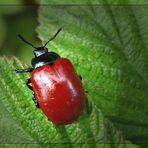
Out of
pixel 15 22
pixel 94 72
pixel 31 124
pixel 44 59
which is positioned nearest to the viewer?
pixel 31 124

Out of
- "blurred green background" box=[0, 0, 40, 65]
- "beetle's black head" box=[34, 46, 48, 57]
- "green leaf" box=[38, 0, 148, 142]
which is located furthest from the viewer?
"blurred green background" box=[0, 0, 40, 65]

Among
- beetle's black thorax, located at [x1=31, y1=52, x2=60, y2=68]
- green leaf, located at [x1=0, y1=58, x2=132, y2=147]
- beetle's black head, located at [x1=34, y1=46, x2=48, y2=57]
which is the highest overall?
beetle's black head, located at [x1=34, y1=46, x2=48, y2=57]

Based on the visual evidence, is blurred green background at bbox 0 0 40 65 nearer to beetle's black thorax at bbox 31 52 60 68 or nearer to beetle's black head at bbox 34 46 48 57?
beetle's black head at bbox 34 46 48 57

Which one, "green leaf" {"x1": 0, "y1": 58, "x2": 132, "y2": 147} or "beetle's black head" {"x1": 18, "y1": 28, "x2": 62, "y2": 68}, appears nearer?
"green leaf" {"x1": 0, "y1": 58, "x2": 132, "y2": 147}

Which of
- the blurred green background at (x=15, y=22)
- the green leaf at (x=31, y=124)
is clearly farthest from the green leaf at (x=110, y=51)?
the blurred green background at (x=15, y=22)

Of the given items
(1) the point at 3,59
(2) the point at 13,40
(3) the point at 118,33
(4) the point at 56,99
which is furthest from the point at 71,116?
(2) the point at 13,40

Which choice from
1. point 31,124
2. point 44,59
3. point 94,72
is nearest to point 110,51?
point 94,72

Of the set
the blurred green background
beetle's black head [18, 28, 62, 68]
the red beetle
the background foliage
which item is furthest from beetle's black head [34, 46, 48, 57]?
the blurred green background

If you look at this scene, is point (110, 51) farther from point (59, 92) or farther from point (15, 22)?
point (15, 22)
